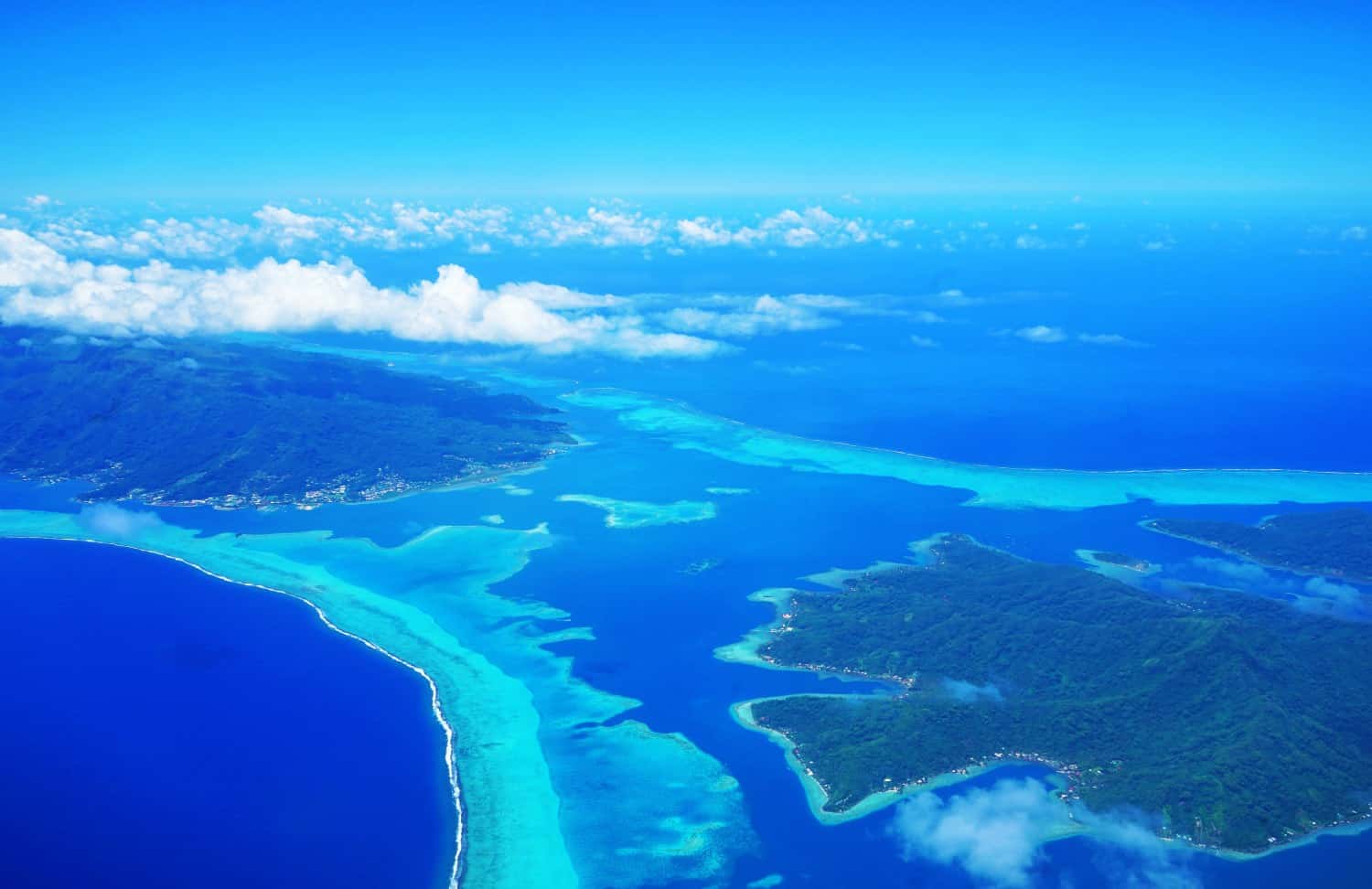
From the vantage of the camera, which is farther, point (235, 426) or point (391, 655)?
point (235, 426)

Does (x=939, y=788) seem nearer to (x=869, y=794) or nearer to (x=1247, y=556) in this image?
(x=869, y=794)

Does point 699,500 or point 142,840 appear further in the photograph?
point 699,500

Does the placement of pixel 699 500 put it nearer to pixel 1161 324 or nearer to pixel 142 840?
pixel 142 840

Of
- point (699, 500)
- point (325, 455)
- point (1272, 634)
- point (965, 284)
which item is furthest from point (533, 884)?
point (965, 284)

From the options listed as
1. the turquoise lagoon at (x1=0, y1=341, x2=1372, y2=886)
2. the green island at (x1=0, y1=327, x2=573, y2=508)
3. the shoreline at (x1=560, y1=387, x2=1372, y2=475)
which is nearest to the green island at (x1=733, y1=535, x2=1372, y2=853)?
the turquoise lagoon at (x1=0, y1=341, x2=1372, y2=886)

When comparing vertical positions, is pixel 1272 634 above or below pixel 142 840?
above

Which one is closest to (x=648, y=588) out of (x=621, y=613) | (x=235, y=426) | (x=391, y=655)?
(x=621, y=613)
